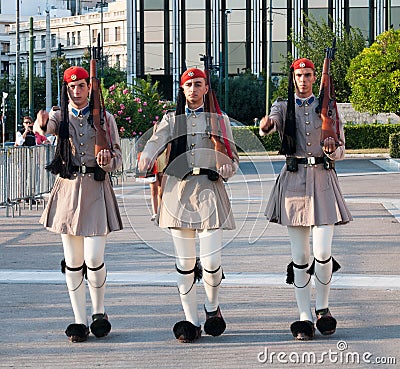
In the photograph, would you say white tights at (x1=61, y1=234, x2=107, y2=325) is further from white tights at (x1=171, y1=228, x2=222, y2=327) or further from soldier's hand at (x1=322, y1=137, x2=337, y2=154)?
soldier's hand at (x1=322, y1=137, x2=337, y2=154)

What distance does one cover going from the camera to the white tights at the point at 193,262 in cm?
781

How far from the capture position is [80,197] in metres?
7.84

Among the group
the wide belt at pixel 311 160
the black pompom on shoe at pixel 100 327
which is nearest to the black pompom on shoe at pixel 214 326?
the black pompom on shoe at pixel 100 327

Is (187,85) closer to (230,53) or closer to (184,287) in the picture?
(184,287)

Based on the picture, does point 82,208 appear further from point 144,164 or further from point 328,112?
point 328,112

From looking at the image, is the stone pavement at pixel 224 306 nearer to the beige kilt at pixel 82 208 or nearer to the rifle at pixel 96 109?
the beige kilt at pixel 82 208

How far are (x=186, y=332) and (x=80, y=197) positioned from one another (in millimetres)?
1246

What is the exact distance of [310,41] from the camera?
64625 mm

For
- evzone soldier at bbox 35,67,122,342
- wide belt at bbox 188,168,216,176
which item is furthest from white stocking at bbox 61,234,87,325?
wide belt at bbox 188,168,216,176

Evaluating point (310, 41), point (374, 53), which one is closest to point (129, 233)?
point (374, 53)

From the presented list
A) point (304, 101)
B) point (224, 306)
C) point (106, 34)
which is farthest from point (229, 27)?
point (304, 101)

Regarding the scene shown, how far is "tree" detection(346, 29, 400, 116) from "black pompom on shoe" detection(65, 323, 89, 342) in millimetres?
34755

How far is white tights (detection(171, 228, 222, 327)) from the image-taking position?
25.6 ft

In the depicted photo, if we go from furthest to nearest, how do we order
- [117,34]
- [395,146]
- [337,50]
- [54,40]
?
[54,40]
[117,34]
[337,50]
[395,146]
